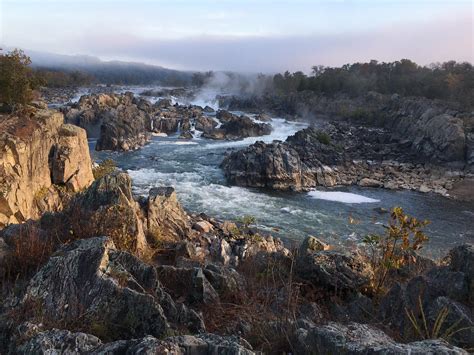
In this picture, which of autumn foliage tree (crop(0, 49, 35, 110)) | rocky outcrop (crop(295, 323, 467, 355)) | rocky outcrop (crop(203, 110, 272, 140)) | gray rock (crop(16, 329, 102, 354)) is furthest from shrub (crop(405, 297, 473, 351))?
rocky outcrop (crop(203, 110, 272, 140))

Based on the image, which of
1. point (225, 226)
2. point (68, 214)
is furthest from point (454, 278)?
point (225, 226)

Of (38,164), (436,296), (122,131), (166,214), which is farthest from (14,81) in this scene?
(122,131)

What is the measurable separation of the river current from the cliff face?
6507 mm

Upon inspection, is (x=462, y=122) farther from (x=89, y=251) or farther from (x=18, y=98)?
(x=89, y=251)

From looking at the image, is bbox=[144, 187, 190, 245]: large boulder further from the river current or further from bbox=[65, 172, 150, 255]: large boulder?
the river current

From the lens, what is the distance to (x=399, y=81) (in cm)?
7025

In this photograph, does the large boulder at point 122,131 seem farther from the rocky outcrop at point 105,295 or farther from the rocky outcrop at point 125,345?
the rocky outcrop at point 125,345

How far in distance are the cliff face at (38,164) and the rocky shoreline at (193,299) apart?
281 inches

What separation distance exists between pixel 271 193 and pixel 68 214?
21.9 meters

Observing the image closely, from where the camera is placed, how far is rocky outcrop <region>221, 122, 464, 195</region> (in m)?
29.9

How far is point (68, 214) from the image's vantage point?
6.91 meters

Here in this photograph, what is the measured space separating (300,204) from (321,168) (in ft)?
23.5

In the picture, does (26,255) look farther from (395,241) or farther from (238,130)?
(238,130)

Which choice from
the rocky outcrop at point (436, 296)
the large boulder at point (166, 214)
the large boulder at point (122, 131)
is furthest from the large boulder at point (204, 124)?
the rocky outcrop at point (436, 296)
